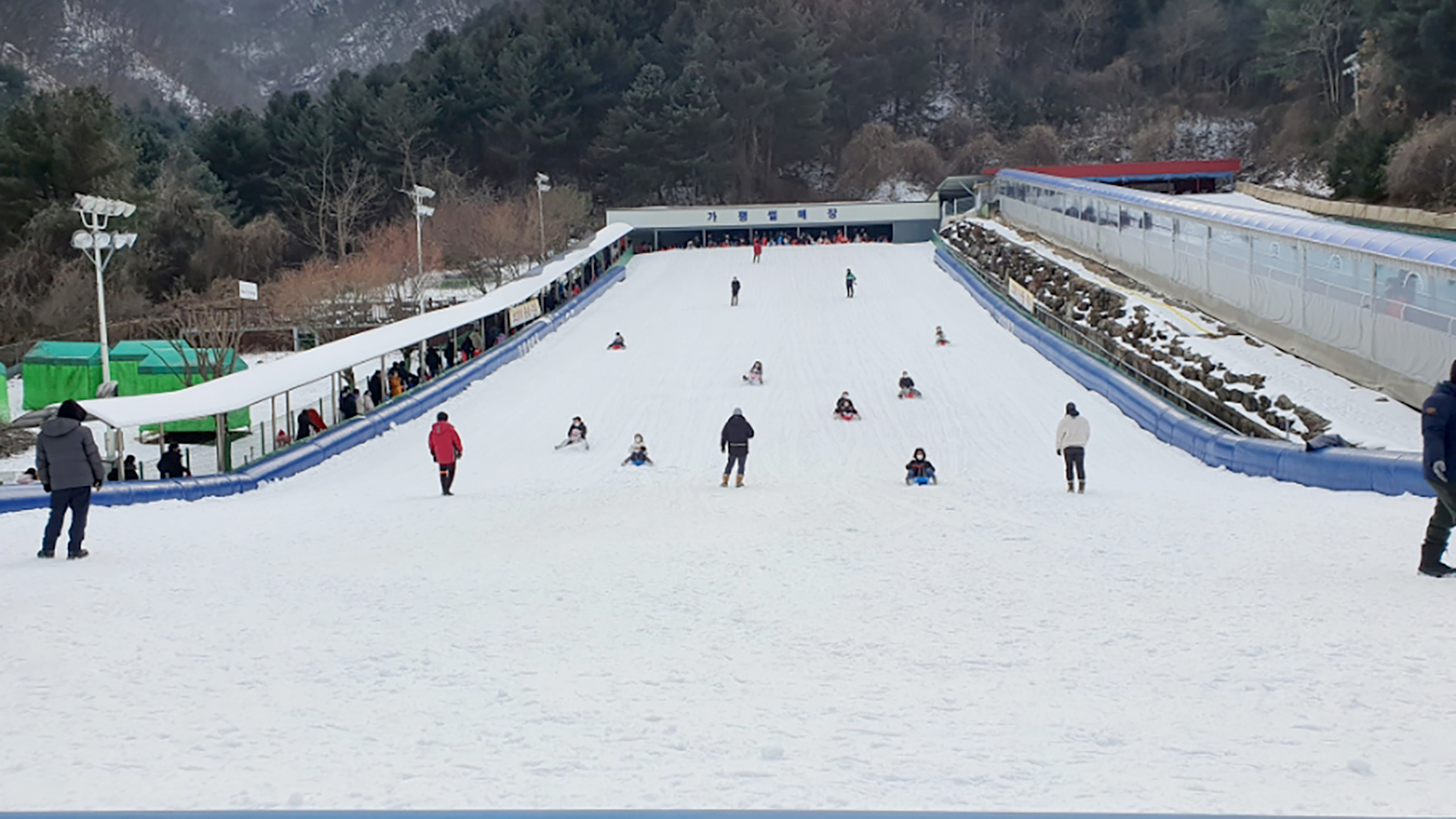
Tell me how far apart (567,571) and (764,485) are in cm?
718

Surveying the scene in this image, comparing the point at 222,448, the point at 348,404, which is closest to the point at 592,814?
the point at 222,448

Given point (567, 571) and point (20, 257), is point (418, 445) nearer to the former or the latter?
point (567, 571)

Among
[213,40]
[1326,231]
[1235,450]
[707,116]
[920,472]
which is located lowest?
[920,472]

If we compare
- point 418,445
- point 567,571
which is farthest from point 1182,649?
point 418,445

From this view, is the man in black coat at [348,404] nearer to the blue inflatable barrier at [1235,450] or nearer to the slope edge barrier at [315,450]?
the slope edge barrier at [315,450]

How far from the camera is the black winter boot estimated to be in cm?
866

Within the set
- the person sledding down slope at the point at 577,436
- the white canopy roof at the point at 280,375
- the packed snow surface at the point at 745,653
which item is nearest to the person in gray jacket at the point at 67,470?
the packed snow surface at the point at 745,653

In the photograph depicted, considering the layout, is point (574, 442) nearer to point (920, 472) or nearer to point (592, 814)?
point (920, 472)

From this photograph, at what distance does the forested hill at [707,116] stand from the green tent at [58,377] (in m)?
21.6

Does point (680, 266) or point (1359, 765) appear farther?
point (680, 266)

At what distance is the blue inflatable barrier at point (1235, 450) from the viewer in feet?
45.3

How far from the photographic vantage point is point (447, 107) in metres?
83.1

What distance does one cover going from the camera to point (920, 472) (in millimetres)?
17547

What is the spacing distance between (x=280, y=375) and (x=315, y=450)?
1578mm
